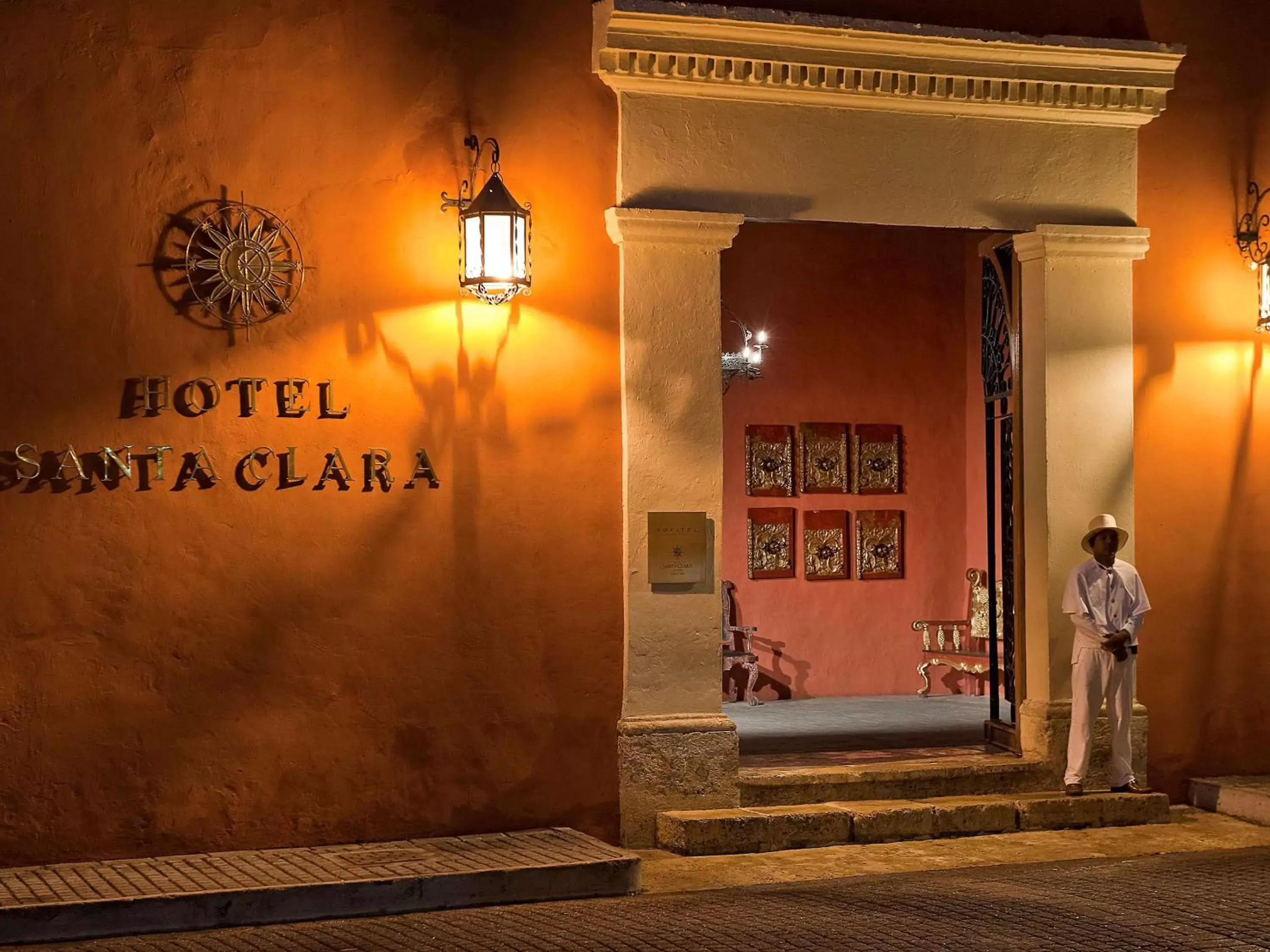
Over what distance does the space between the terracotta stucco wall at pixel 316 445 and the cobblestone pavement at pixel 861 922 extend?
1.15 meters

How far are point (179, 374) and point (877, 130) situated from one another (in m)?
3.85

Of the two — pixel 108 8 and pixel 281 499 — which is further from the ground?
pixel 108 8

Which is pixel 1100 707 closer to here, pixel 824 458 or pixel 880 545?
pixel 880 545

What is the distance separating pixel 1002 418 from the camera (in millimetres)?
9797

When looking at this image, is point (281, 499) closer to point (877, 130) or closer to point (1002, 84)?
point (877, 130)

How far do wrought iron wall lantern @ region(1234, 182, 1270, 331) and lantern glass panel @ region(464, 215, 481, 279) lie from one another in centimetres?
445

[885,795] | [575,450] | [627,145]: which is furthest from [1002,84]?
[885,795]

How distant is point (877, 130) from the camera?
349 inches

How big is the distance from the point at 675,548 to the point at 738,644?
4.34 metres

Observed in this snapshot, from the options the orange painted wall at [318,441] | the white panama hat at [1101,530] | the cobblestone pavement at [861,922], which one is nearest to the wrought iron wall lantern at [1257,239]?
the white panama hat at [1101,530]

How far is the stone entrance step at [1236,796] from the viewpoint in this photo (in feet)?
29.1

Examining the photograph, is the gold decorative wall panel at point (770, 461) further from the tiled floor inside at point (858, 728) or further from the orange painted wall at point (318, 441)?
the orange painted wall at point (318, 441)

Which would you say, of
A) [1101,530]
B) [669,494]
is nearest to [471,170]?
[669,494]

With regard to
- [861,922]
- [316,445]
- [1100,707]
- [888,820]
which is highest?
[316,445]
